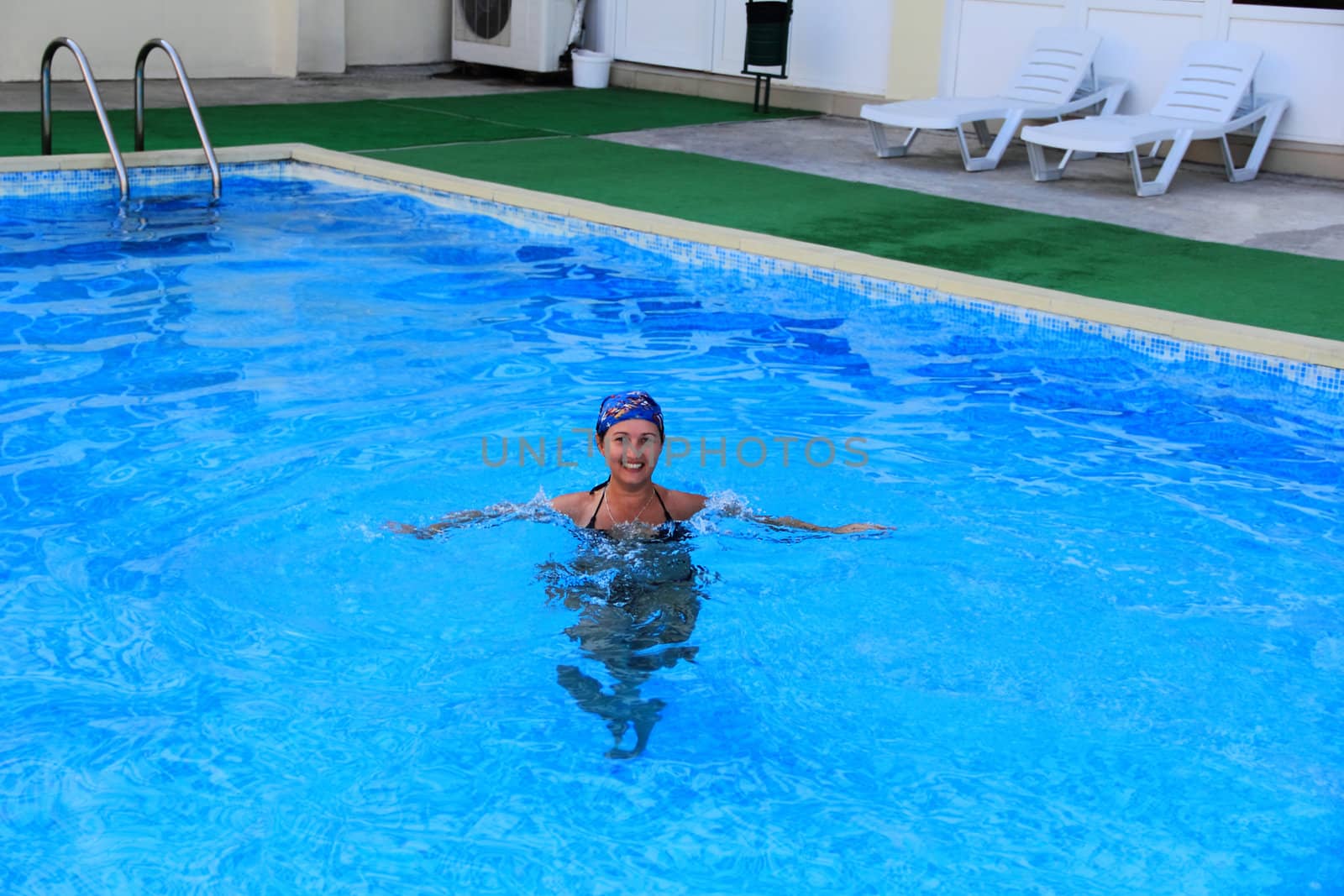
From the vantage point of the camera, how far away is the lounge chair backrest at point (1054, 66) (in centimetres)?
1131

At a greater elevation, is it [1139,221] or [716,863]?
[1139,221]

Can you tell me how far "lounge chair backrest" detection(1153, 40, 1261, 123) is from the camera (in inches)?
412

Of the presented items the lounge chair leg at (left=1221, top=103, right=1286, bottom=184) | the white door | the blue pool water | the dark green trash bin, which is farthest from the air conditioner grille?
the blue pool water

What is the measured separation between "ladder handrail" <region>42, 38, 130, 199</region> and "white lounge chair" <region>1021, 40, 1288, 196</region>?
19.8 ft

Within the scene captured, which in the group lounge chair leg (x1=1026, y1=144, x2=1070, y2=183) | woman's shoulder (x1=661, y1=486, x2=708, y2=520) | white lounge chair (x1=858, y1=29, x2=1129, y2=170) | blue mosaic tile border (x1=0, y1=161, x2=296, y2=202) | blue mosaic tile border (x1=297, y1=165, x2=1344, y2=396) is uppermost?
white lounge chair (x1=858, y1=29, x2=1129, y2=170)

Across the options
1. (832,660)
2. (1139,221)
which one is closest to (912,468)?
(832,660)

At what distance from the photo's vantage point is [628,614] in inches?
163

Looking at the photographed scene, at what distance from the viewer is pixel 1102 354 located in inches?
276

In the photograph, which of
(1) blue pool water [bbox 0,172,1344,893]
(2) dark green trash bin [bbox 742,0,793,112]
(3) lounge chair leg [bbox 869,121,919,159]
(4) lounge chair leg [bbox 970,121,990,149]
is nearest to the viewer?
(1) blue pool water [bbox 0,172,1344,893]

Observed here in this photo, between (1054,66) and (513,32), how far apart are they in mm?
6533

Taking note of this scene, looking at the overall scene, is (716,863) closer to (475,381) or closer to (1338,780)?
(1338,780)

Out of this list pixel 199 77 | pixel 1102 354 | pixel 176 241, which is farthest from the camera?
pixel 199 77

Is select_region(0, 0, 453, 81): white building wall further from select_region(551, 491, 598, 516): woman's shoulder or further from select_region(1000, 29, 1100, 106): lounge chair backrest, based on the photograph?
select_region(551, 491, 598, 516): woman's shoulder

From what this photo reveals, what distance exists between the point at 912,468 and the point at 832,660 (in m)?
1.61
